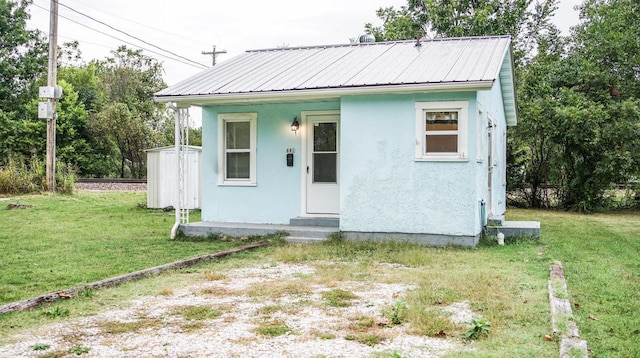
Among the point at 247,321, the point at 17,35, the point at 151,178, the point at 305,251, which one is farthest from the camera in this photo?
the point at 17,35

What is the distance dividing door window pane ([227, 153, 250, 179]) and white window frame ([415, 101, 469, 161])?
343 cm

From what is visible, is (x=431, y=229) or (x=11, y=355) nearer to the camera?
(x=11, y=355)

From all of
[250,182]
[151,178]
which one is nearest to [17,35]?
[151,178]

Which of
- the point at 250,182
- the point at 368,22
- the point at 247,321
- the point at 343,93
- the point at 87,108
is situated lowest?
the point at 247,321

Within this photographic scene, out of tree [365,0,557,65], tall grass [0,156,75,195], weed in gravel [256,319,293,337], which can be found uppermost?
tree [365,0,557,65]

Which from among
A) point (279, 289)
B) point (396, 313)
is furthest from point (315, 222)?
point (396, 313)

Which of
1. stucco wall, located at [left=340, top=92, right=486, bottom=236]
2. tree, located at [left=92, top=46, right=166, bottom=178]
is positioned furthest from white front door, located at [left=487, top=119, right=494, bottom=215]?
tree, located at [left=92, top=46, right=166, bottom=178]

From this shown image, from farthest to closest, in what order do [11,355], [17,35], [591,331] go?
[17,35], [591,331], [11,355]

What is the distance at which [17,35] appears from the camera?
3503 centimetres

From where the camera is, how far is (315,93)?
9516 millimetres

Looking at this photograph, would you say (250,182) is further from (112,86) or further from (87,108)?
(112,86)

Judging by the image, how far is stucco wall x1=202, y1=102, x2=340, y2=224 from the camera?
35.1ft

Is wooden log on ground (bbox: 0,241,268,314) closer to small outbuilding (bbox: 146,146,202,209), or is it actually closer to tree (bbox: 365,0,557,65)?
small outbuilding (bbox: 146,146,202,209)

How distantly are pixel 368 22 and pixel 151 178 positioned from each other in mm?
13303
